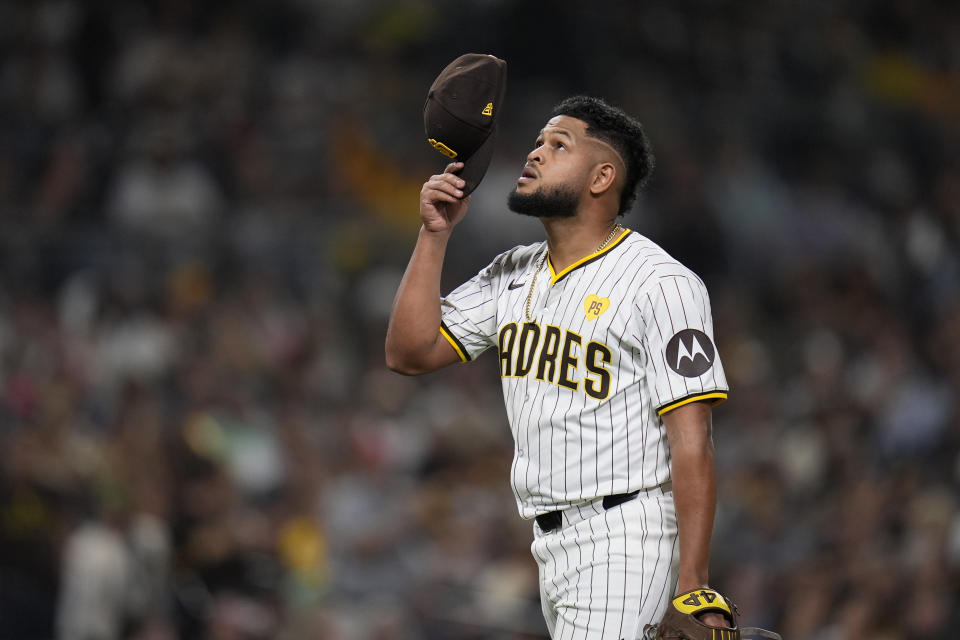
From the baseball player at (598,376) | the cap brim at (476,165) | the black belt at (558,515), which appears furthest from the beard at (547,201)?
the black belt at (558,515)

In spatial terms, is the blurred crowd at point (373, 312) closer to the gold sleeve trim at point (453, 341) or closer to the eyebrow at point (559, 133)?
the gold sleeve trim at point (453, 341)

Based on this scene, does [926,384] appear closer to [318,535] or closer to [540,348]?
[318,535]

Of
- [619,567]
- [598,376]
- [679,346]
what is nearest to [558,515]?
[619,567]

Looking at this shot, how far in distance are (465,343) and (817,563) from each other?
11.0ft

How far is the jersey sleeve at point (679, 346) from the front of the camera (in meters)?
2.36

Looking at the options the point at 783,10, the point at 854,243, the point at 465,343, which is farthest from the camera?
the point at 783,10

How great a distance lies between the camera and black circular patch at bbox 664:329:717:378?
2.37 meters

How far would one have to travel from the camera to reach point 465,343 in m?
2.79

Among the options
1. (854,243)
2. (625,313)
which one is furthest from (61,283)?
(854,243)

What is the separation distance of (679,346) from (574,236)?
1.37ft

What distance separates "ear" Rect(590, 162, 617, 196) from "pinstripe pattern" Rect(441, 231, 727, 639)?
15 centimetres

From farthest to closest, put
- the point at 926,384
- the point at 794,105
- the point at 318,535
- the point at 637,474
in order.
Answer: the point at 794,105, the point at 926,384, the point at 318,535, the point at 637,474

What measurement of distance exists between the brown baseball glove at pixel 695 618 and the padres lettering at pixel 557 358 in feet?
1.48

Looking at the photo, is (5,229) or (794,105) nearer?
(5,229)
